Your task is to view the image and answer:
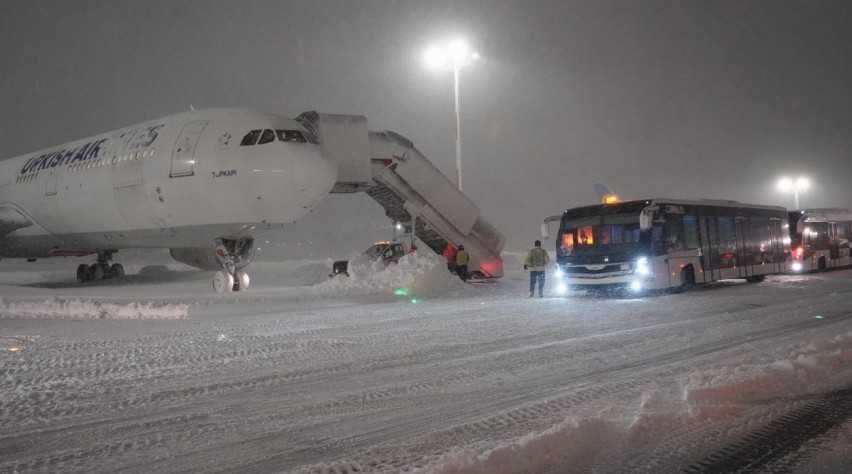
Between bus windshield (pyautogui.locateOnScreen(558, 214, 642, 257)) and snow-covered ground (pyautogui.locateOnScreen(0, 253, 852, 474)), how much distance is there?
14.7 ft

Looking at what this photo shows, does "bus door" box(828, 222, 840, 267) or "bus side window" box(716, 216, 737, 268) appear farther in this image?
"bus door" box(828, 222, 840, 267)

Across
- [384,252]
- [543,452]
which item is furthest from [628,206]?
[543,452]

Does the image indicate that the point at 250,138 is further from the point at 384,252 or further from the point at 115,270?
the point at 115,270

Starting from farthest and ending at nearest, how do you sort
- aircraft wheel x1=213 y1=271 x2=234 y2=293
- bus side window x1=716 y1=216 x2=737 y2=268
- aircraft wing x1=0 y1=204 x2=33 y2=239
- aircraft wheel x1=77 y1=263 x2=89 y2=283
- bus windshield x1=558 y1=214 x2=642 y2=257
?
1. aircraft wheel x1=77 y1=263 x2=89 y2=283
2. aircraft wing x1=0 y1=204 x2=33 y2=239
3. bus side window x1=716 y1=216 x2=737 y2=268
4. aircraft wheel x1=213 y1=271 x2=234 y2=293
5. bus windshield x1=558 y1=214 x2=642 y2=257

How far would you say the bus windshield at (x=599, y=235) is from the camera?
1634 centimetres

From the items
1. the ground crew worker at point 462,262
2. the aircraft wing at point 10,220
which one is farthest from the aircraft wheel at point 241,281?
the aircraft wing at point 10,220

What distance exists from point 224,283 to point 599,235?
414 inches

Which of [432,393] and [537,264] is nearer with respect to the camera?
[432,393]

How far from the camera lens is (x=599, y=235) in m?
17.0

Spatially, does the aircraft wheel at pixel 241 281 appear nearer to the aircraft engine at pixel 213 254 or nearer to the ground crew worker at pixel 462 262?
the aircraft engine at pixel 213 254

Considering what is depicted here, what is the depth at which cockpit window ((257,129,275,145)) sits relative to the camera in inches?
609

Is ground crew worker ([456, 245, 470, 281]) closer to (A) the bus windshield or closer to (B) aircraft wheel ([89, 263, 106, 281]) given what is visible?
(A) the bus windshield

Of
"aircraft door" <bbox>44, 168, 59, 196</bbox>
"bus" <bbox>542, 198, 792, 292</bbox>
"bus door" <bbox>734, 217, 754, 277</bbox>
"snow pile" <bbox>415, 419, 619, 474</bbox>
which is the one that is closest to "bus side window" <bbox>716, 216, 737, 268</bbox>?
"bus" <bbox>542, 198, 792, 292</bbox>

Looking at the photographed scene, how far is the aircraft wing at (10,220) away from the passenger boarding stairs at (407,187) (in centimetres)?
1101
